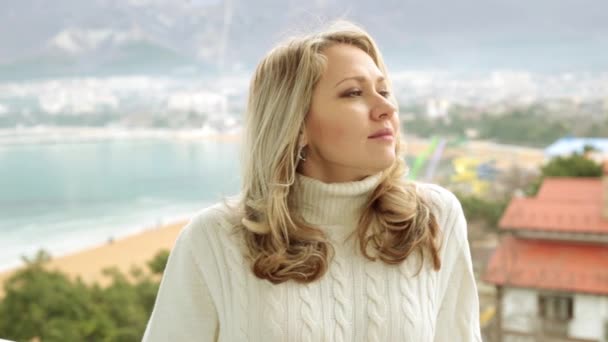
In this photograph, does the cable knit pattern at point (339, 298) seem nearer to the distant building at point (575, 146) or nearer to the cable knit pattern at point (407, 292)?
the cable knit pattern at point (407, 292)

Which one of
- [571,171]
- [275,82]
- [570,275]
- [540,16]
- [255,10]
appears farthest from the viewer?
[540,16]

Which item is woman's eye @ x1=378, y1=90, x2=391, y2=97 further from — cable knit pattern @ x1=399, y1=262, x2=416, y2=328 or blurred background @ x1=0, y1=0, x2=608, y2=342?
blurred background @ x1=0, y1=0, x2=608, y2=342

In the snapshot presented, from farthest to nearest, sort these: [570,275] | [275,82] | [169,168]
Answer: [169,168] → [570,275] → [275,82]

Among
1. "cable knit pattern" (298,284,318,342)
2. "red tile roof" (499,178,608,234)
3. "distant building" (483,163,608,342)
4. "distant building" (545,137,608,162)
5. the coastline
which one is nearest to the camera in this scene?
"cable knit pattern" (298,284,318,342)

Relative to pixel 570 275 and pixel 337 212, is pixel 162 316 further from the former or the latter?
pixel 570 275

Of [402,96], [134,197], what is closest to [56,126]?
[134,197]

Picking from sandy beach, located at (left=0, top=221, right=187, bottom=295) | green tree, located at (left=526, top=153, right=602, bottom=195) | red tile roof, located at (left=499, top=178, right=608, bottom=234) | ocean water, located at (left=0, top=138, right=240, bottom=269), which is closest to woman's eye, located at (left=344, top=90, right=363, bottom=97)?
red tile roof, located at (left=499, top=178, right=608, bottom=234)

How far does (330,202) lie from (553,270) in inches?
182

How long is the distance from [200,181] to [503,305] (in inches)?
387

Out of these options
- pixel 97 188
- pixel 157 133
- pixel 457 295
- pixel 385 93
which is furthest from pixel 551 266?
pixel 97 188

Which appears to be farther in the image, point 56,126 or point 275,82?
point 56,126

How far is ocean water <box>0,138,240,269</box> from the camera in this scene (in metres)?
12.9

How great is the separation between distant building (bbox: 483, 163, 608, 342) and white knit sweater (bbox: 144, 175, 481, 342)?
4.32 metres

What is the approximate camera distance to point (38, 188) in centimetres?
1541
